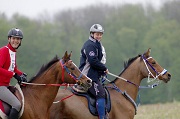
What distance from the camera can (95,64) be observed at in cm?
1329

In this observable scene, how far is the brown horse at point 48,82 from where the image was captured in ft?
38.1

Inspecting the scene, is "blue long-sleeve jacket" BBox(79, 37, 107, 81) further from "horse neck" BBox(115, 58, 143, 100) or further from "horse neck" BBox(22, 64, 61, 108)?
"horse neck" BBox(22, 64, 61, 108)

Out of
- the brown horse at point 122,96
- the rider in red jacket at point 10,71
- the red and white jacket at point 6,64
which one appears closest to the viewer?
the rider in red jacket at point 10,71

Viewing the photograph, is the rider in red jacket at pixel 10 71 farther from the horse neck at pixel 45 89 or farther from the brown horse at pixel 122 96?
the brown horse at pixel 122 96

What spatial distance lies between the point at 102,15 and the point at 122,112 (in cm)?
6677

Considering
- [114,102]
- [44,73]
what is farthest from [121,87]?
[44,73]

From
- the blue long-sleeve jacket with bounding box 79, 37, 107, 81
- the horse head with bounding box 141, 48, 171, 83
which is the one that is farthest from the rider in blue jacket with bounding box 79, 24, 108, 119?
the horse head with bounding box 141, 48, 171, 83

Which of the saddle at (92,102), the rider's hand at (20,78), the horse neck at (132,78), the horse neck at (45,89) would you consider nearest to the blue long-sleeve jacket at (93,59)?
the saddle at (92,102)

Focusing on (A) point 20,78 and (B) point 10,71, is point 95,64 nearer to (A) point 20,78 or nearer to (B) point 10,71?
(A) point 20,78

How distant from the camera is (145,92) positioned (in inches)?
2279

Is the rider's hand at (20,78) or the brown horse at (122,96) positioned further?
the brown horse at (122,96)

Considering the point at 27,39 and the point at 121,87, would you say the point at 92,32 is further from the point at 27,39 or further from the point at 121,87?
the point at 27,39

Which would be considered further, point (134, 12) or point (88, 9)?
point (88, 9)

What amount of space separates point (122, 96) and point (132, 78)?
0.75m
